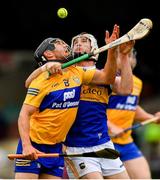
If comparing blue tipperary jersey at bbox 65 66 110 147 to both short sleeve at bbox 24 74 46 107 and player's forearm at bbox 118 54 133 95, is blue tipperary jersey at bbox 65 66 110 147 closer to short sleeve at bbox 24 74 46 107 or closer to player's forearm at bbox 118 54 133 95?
player's forearm at bbox 118 54 133 95

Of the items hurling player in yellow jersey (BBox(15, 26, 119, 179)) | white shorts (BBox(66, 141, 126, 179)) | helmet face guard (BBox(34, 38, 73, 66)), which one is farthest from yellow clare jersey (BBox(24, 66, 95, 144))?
white shorts (BBox(66, 141, 126, 179))

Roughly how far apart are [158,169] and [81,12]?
9.85 ft

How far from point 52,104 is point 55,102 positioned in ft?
0.12

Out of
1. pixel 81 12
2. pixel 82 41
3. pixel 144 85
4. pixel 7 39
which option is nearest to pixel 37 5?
pixel 81 12

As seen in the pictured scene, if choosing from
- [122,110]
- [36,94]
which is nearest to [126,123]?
[122,110]

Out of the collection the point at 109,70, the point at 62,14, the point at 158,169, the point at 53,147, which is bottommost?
the point at 158,169

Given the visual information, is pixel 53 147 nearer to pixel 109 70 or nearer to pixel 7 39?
pixel 109 70

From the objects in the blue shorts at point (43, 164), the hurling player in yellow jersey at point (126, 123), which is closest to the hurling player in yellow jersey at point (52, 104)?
the blue shorts at point (43, 164)

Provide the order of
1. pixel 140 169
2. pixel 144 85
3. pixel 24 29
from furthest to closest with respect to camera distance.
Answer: pixel 144 85, pixel 24 29, pixel 140 169

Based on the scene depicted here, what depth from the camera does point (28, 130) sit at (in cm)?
894

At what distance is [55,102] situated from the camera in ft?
29.9

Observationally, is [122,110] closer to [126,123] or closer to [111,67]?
[126,123]

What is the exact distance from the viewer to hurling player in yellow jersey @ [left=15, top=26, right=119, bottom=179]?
9047mm

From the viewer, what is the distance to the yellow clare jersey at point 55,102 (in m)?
9.05
